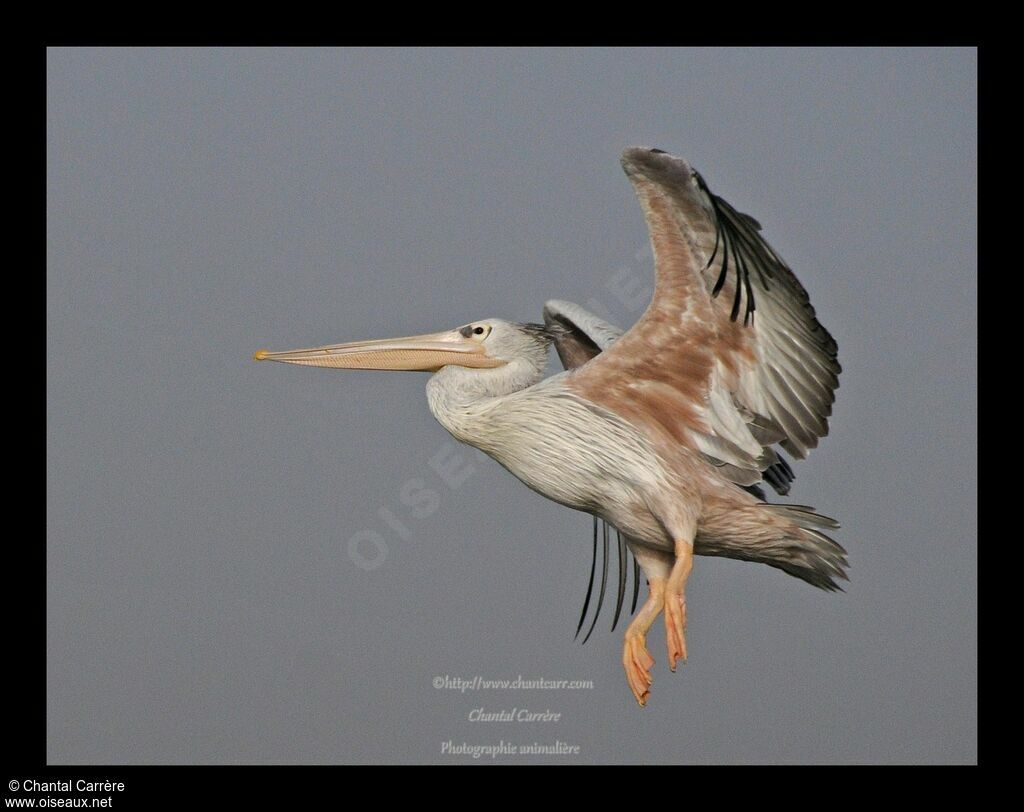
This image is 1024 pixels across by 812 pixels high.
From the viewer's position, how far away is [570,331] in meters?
9.73

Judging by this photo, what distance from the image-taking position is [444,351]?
925 cm

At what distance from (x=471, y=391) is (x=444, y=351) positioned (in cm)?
34

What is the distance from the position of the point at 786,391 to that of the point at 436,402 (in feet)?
6.93

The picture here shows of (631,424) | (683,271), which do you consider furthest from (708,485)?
(683,271)

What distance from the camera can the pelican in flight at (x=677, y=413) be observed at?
8.54 meters

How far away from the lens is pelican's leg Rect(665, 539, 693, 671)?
8.52 metres

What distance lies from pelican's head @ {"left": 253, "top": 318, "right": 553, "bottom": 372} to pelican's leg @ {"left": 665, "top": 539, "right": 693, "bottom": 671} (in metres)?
1.59

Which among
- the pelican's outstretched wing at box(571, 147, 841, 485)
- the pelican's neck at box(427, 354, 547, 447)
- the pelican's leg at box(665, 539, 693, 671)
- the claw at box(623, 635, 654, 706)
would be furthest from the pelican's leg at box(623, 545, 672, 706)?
the pelican's neck at box(427, 354, 547, 447)

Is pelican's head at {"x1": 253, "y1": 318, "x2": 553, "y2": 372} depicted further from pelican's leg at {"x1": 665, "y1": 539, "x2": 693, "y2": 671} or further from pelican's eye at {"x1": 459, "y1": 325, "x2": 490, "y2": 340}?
pelican's leg at {"x1": 665, "y1": 539, "x2": 693, "y2": 671}

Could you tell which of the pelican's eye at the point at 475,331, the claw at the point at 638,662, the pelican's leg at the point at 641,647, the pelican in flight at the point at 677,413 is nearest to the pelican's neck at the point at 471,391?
the pelican in flight at the point at 677,413

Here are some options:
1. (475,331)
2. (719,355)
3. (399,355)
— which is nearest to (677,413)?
(719,355)

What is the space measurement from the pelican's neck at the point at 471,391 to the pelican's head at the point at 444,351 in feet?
0.19

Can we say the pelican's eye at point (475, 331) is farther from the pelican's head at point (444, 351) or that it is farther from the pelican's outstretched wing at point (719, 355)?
the pelican's outstretched wing at point (719, 355)

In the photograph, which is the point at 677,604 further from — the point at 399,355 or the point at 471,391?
the point at 399,355
